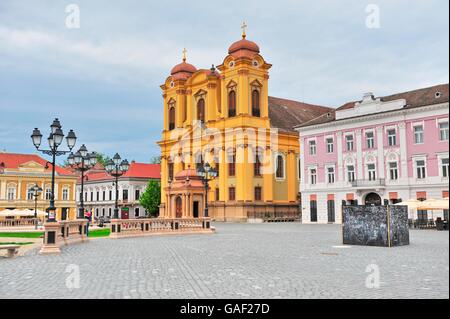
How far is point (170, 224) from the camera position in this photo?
1240 inches

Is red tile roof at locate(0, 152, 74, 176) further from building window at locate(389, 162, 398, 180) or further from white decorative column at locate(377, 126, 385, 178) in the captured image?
building window at locate(389, 162, 398, 180)

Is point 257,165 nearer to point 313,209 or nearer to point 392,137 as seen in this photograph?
point 313,209

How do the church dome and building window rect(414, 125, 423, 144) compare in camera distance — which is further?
the church dome

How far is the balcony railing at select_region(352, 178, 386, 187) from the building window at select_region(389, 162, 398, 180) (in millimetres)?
833

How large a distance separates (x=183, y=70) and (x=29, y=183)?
98.4 feet

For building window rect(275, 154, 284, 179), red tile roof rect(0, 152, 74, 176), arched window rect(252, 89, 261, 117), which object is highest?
arched window rect(252, 89, 261, 117)

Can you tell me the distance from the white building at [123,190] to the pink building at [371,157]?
4576 centimetres

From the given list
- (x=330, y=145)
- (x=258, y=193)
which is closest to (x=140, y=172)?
(x=258, y=193)

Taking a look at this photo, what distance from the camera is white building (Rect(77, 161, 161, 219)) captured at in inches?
3499

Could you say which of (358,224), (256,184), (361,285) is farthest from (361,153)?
(361,285)

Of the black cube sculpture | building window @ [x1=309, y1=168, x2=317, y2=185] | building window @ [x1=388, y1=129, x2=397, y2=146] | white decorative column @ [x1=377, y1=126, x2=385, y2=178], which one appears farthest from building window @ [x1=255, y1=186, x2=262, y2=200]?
the black cube sculpture

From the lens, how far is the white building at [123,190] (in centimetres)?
8888

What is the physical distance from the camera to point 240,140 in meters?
58.9
